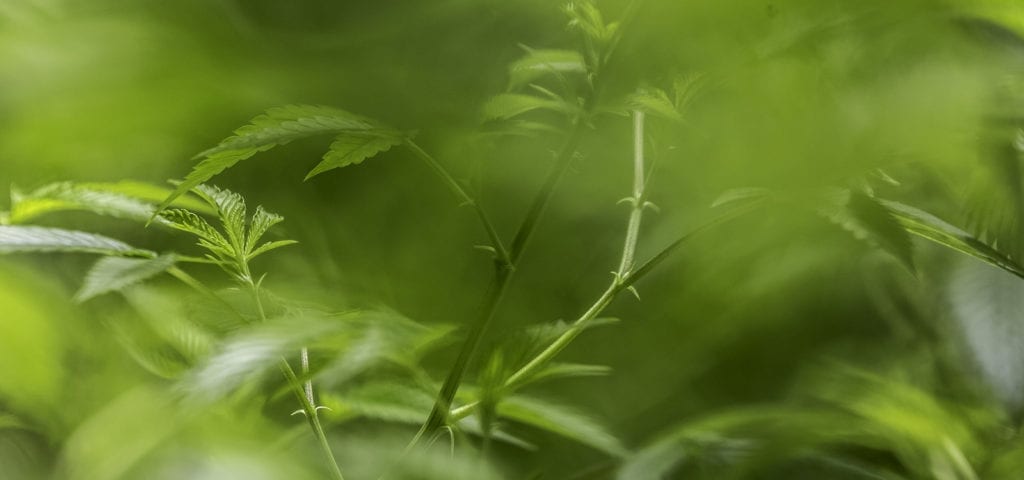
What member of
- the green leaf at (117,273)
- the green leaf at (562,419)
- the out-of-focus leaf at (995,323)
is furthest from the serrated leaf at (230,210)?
the out-of-focus leaf at (995,323)

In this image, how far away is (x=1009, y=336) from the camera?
1.07ft

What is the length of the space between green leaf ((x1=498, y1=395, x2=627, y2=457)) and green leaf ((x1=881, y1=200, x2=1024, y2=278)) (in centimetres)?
14

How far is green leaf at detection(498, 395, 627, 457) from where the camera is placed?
322 mm

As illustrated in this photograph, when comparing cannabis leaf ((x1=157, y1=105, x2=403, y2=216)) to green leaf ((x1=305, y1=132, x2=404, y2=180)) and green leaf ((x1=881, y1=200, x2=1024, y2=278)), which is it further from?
green leaf ((x1=881, y1=200, x2=1024, y2=278))

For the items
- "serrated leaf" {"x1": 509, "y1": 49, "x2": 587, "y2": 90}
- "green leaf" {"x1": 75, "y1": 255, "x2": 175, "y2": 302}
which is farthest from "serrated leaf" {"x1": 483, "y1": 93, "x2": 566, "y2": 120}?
"green leaf" {"x1": 75, "y1": 255, "x2": 175, "y2": 302}

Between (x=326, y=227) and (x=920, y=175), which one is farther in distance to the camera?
(x=326, y=227)

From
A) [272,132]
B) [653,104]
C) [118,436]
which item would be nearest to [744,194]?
[653,104]

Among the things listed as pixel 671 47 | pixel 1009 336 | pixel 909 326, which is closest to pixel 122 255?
pixel 671 47

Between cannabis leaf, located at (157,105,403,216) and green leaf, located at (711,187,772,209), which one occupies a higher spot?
green leaf, located at (711,187,772,209)

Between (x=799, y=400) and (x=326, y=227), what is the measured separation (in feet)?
1.14

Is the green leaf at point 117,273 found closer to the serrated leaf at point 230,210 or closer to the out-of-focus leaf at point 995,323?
the serrated leaf at point 230,210

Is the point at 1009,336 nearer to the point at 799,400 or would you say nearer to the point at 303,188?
the point at 799,400

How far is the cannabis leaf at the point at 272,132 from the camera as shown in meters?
0.23

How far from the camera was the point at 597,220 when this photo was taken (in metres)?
0.55
